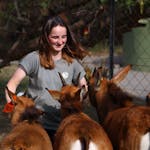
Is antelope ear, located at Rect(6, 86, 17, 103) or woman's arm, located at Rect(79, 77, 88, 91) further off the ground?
antelope ear, located at Rect(6, 86, 17, 103)

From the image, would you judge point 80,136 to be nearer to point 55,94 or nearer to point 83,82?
point 55,94

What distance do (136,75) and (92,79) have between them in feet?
28.4

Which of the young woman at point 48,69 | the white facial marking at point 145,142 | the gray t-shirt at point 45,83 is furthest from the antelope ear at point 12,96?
the white facial marking at point 145,142

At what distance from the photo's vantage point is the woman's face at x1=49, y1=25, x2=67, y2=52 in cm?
583

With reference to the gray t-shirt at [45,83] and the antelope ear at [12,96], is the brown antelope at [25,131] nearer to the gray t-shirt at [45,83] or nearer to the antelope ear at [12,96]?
the antelope ear at [12,96]

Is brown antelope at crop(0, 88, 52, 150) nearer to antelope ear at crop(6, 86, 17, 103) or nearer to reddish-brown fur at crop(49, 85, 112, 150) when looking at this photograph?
antelope ear at crop(6, 86, 17, 103)

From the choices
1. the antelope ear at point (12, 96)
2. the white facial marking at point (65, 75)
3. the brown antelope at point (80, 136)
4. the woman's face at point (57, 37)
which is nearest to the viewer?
the brown antelope at point (80, 136)

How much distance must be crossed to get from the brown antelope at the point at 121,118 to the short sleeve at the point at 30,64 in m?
0.72

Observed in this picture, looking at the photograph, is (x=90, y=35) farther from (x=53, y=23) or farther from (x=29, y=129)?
(x=29, y=129)

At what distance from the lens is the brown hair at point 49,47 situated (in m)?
5.86

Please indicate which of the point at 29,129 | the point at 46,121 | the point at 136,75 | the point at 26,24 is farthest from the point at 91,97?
the point at 136,75

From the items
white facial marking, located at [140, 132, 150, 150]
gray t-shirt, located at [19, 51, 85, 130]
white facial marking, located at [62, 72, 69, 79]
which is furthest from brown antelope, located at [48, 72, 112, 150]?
white facial marking, located at [62, 72, 69, 79]

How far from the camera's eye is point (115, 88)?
613cm

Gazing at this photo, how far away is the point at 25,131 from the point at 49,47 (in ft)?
3.86
